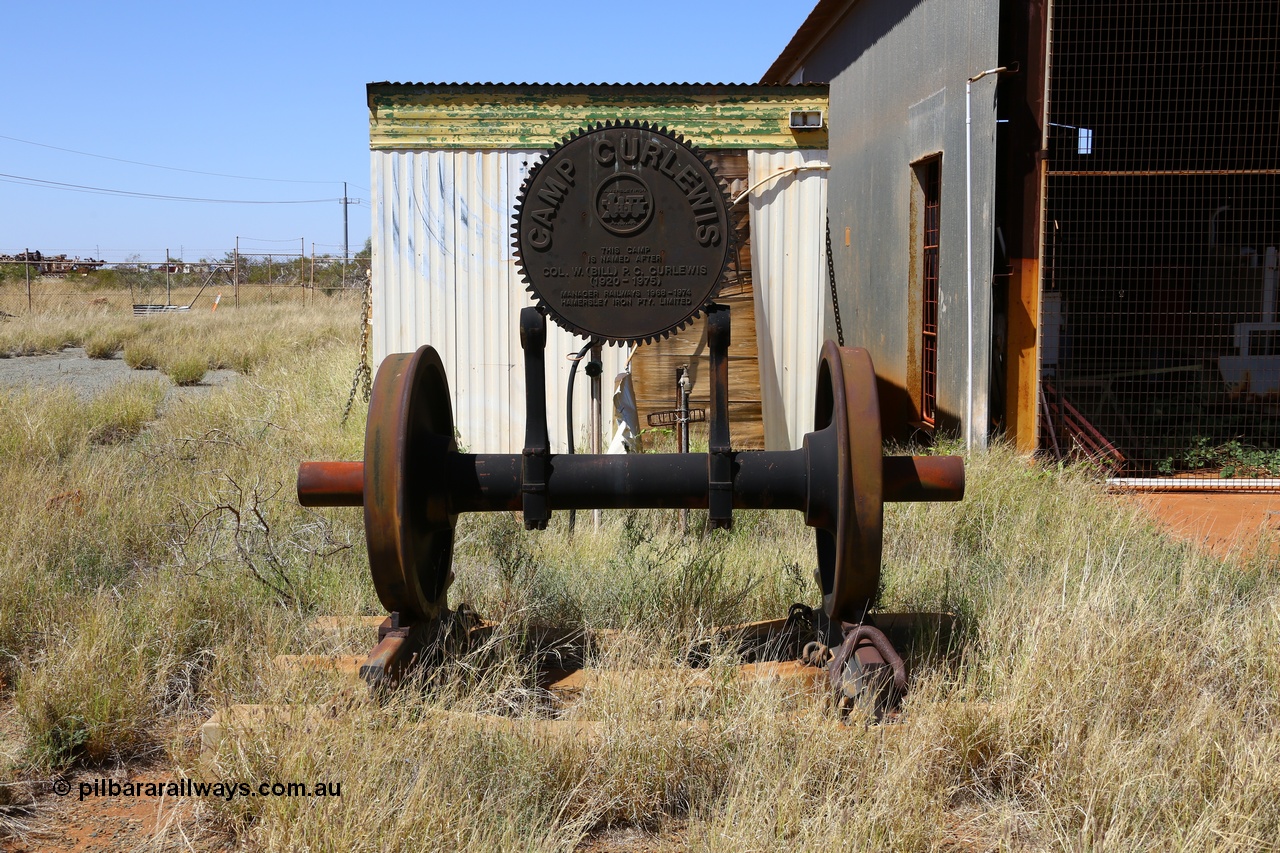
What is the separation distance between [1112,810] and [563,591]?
2595 millimetres

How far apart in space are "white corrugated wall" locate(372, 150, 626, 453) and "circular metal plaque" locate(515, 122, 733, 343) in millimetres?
4100

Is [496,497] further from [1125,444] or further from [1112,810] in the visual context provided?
[1125,444]

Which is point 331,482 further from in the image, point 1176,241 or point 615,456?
point 1176,241

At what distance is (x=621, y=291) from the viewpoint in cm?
408

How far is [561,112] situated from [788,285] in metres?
2.19

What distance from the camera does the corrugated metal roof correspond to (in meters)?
12.1

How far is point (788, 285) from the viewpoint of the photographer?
8406 mm

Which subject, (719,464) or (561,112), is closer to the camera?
(719,464)

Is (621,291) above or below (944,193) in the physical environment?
below

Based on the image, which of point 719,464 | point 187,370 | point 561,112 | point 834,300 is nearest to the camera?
point 719,464

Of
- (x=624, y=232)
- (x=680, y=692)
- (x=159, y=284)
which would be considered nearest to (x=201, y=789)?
(x=680, y=692)

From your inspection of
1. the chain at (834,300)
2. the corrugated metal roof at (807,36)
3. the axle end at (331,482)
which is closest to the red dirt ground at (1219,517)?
the axle end at (331,482)

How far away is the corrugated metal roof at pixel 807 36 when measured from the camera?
12.1 m

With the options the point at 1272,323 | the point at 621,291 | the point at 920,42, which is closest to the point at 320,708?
the point at 621,291
